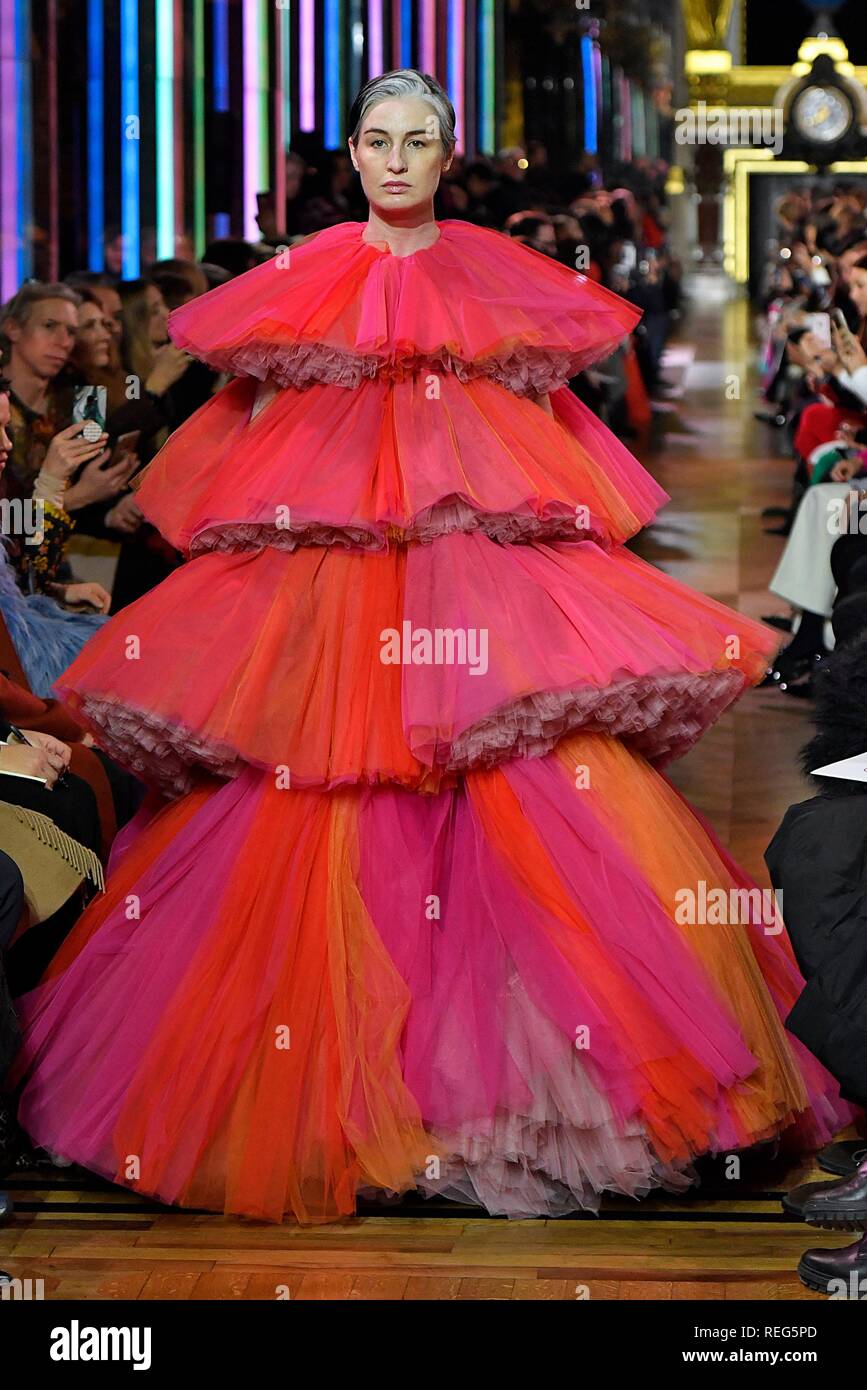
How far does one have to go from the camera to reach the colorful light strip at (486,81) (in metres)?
22.6

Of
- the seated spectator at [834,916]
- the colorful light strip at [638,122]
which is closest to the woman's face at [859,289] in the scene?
the seated spectator at [834,916]

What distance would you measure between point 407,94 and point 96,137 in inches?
218

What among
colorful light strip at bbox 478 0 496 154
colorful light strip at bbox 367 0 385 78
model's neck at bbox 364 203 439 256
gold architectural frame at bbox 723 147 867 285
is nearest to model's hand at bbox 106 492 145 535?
model's neck at bbox 364 203 439 256

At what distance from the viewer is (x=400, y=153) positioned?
3355mm

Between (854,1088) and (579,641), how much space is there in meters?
0.74

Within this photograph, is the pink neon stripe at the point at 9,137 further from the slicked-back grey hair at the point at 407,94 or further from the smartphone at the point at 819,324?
the slicked-back grey hair at the point at 407,94

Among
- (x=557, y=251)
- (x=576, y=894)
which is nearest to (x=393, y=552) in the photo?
(x=576, y=894)

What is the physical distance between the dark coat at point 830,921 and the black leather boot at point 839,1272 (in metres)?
0.21

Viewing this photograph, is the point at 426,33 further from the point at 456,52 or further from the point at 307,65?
the point at 307,65

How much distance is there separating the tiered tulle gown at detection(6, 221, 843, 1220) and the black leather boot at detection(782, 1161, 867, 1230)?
141 millimetres

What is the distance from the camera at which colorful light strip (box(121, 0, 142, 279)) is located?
29.1ft

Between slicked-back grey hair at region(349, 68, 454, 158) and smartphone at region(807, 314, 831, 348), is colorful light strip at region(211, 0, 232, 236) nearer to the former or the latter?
smartphone at region(807, 314, 831, 348)

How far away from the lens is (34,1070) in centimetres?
325

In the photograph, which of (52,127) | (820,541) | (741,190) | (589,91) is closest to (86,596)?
(820,541)
